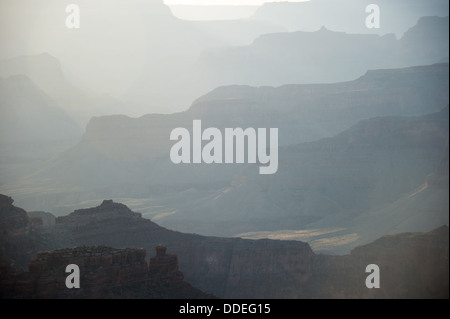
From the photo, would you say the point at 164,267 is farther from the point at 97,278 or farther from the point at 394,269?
the point at 394,269

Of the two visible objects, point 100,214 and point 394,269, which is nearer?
point 394,269

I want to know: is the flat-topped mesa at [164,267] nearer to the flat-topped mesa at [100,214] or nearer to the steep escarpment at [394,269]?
the steep escarpment at [394,269]

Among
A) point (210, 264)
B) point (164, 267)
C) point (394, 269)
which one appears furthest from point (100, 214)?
point (394, 269)

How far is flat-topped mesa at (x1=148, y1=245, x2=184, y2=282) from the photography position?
69.5 m

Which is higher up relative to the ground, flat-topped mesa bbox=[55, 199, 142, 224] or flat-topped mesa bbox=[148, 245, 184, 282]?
flat-topped mesa bbox=[55, 199, 142, 224]

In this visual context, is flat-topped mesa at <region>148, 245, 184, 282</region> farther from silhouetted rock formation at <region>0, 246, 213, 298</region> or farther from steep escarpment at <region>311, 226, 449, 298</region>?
steep escarpment at <region>311, 226, 449, 298</region>

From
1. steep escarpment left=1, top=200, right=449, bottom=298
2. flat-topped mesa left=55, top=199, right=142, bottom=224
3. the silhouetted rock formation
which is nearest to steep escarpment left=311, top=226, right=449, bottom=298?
steep escarpment left=1, top=200, right=449, bottom=298

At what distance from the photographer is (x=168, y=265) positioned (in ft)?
231

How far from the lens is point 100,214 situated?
309 feet

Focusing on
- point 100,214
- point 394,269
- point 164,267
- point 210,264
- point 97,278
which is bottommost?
point 97,278

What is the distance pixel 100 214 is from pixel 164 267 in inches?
998

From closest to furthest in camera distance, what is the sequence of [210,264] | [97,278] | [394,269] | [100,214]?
[97,278], [394,269], [210,264], [100,214]

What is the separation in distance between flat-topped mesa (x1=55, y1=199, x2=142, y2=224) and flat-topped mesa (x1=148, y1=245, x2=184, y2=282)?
76.3 feet

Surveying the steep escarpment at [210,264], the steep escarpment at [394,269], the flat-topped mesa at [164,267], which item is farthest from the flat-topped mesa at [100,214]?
the flat-topped mesa at [164,267]
